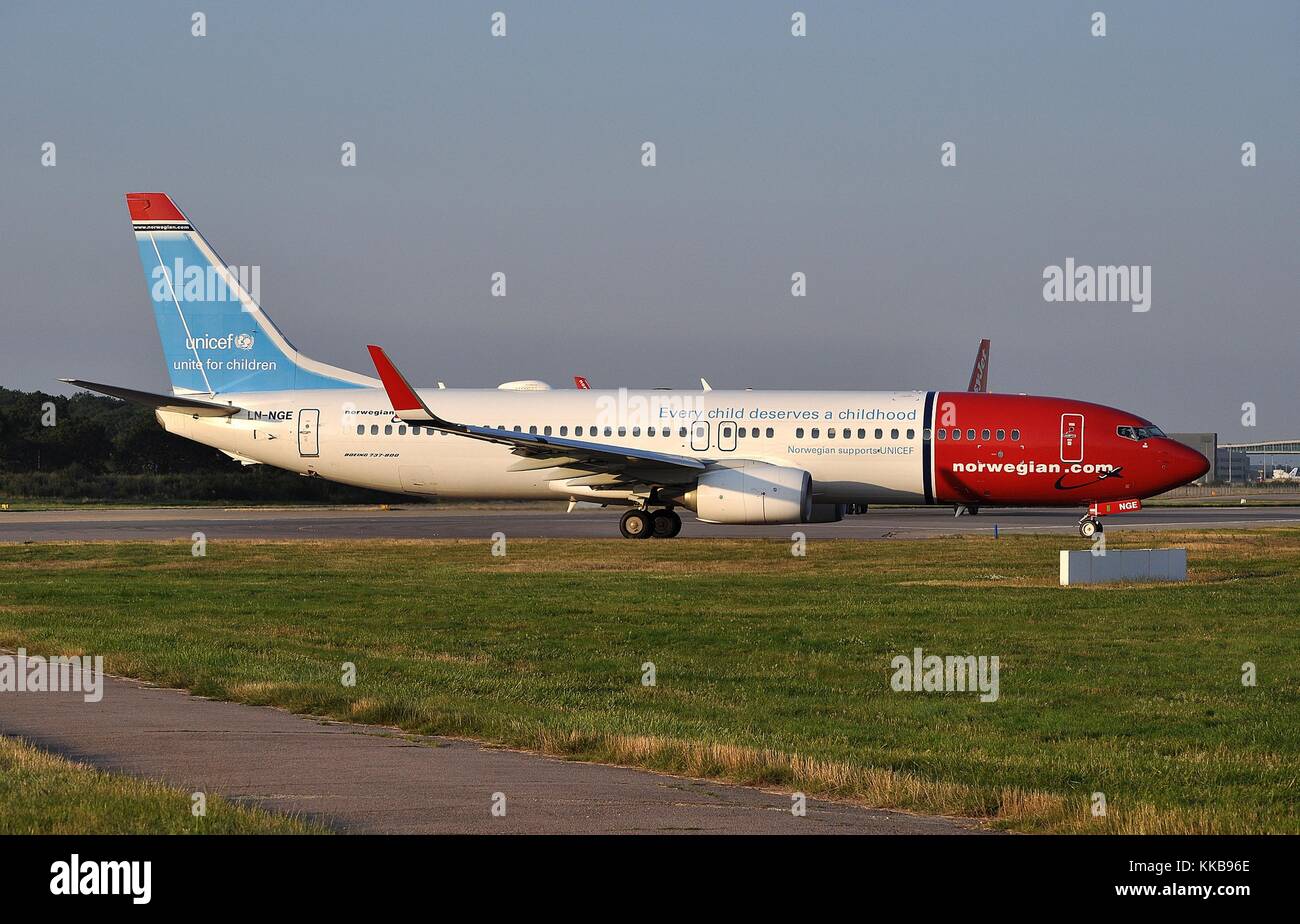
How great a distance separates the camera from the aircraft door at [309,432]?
4031 cm

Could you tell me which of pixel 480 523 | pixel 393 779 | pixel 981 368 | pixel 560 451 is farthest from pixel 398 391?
pixel 981 368

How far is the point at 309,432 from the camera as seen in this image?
132ft

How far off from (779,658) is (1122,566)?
37.1ft

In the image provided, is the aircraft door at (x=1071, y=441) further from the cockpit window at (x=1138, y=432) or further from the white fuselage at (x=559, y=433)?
the white fuselage at (x=559, y=433)

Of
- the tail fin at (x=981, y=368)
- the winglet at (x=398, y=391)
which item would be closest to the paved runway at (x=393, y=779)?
the winglet at (x=398, y=391)

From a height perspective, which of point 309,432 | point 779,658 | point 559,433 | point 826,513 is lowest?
point 779,658

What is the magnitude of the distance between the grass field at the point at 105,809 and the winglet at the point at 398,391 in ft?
80.0

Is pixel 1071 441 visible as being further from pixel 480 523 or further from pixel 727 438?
pixel 480 523

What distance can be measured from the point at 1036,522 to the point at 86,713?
4178 cm

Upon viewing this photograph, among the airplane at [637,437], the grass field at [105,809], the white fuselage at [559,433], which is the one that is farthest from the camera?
the white fuselage at [559,433]

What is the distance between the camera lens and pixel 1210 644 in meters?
19.2

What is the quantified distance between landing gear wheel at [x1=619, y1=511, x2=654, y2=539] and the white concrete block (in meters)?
13.8

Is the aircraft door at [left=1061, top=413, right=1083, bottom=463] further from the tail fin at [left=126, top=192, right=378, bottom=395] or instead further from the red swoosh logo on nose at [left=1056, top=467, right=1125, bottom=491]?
the tail fin at [left=126, top=192, right=378, bottom=395]
